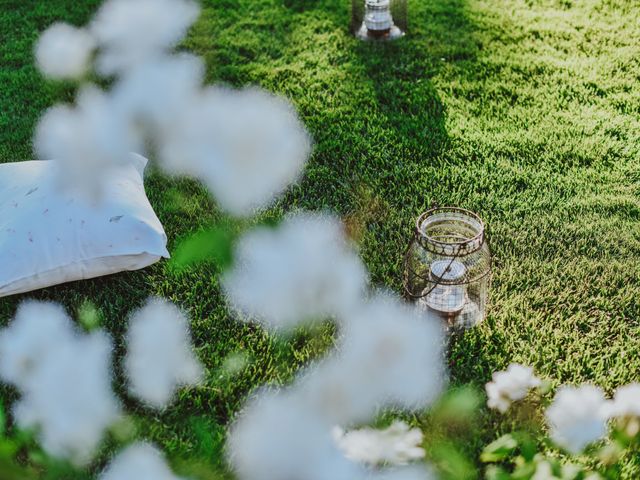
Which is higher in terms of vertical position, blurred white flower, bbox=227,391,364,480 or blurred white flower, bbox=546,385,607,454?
blurred white flower, bbox=227,391,364,480

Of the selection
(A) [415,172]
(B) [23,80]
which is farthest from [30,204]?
(B) [23,80]

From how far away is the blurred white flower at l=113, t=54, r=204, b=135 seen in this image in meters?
0.39

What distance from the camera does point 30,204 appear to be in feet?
6.64

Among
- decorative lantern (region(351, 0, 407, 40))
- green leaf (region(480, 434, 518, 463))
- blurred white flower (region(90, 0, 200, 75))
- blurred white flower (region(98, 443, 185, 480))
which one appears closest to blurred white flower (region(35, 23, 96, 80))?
blurred white flower (region(90, 0, 200, 75))

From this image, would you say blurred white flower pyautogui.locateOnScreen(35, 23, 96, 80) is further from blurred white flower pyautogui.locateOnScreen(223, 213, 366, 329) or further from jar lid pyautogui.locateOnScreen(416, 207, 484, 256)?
jar lid pyautogui.locateOnScreen(416, 207, 484, 256)

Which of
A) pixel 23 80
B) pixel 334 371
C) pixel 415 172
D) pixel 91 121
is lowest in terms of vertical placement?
pixel 23 80

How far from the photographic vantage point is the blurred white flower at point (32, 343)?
472 millimetres

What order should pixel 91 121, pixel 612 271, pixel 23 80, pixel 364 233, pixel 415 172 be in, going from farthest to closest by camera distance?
pixel 23 80
pixel 415 172
pixel 364 233
pixel 612 271
pixel 91 121

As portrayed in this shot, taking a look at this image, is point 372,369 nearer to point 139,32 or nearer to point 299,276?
point 299,276

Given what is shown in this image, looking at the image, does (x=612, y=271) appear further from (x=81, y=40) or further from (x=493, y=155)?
(x=81, y=40)

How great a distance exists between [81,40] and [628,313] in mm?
1961

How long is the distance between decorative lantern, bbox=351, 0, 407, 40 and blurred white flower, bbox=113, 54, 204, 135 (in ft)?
10.8

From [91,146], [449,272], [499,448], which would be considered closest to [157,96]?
[91,146]

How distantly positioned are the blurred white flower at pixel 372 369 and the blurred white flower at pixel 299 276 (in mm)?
21
